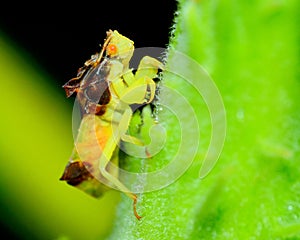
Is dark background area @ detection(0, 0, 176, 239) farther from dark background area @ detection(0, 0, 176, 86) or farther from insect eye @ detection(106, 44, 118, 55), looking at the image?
insect eye @ detection(106, 44, 118, 55)

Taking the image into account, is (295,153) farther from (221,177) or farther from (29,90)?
(29,90)

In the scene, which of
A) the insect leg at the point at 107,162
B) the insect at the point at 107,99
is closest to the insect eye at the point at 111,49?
the insect at the point at 107,99

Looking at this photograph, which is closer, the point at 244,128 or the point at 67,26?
the point at 244,128

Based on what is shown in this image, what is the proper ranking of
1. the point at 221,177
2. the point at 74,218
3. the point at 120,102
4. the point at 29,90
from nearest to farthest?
the point at 221,177 < the point at 120,102 < the point at 74,218 < the point at 29,90

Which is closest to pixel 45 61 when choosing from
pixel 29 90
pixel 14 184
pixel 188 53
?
pixel 29 90

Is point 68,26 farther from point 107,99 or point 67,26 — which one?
point 107,99

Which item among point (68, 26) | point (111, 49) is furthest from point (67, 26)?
point (111, 49)

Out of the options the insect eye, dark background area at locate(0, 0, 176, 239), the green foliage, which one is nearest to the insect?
the insect eye
